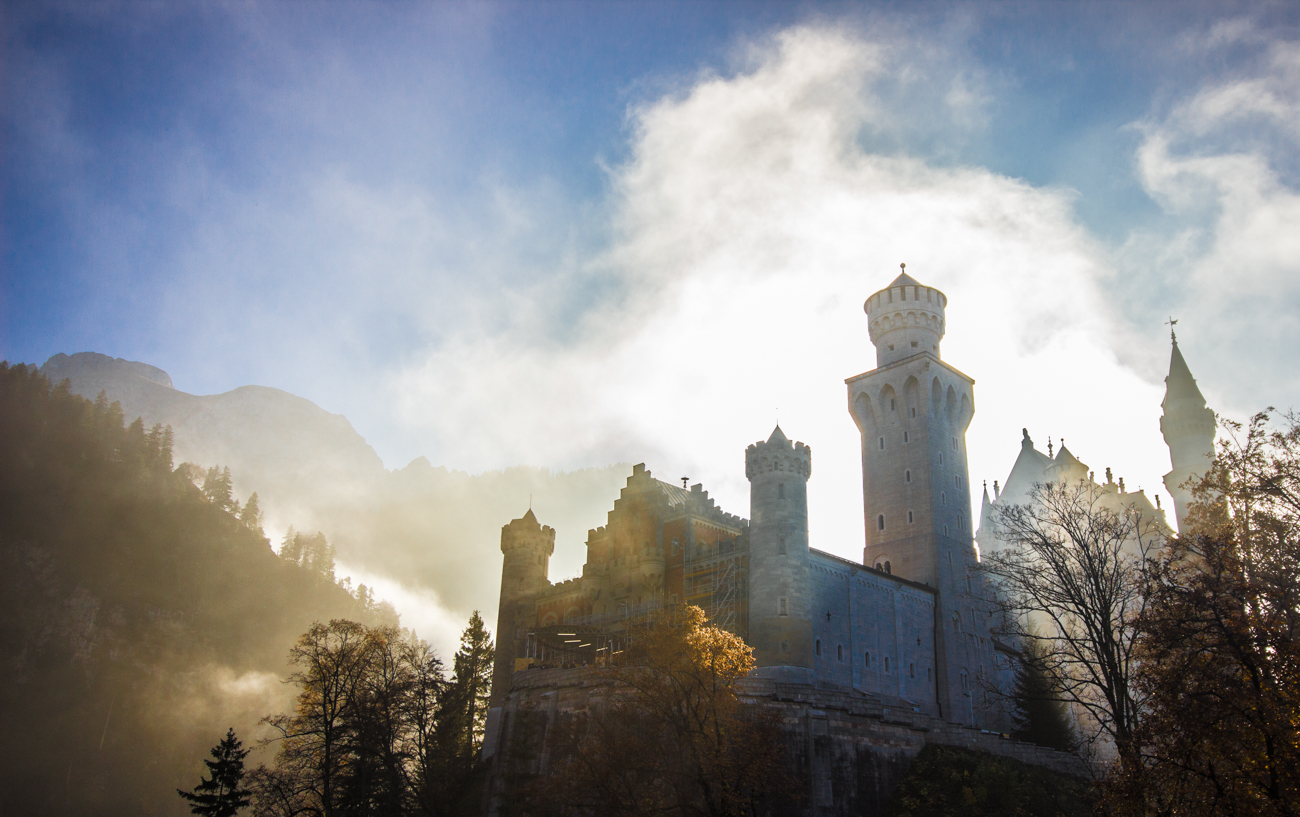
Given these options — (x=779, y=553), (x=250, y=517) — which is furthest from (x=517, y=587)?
(x=250, y=517)

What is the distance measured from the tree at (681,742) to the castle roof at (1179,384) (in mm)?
47917

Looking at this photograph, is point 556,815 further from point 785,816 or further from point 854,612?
point 854,612

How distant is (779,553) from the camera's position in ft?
150

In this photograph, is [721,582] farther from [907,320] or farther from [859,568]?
[907,320]

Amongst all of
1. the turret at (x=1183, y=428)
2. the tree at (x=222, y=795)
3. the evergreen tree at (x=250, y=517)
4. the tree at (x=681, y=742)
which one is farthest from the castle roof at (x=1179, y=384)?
the evergreen tree at (x=250, y=517)

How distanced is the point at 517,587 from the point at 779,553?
24.2 meters

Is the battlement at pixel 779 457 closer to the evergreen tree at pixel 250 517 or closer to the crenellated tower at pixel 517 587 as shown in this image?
the crenellated tower at pixel 517 587

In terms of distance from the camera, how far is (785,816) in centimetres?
3359

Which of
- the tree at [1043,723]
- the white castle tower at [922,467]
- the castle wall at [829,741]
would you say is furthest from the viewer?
the white castle tower at [922,467]

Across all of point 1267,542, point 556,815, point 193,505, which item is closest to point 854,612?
point 556,815

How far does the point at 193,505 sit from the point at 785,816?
4311 inches

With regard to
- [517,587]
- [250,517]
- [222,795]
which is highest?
[250,517]

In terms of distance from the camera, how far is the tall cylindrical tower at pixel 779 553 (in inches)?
1722

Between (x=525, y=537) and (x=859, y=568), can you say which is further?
(x=525, y=537)
